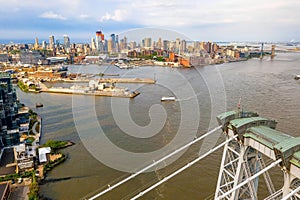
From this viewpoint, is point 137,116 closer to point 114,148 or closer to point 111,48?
point 114,148

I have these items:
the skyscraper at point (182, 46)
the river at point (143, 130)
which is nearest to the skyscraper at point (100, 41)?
the skyscraper at point (182, 46)

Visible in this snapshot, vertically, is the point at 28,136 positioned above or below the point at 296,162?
below

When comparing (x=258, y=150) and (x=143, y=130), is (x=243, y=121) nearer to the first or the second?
(x=258, y=150)

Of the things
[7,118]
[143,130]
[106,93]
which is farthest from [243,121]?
[106,93]

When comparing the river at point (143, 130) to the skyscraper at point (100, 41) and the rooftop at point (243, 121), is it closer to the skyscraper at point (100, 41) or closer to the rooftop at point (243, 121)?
the rooftop at point (243, 121)

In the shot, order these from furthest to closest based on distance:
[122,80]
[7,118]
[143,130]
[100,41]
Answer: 1. [100,41]
2. [122,80]
3. [143,130]
4. [7,118]

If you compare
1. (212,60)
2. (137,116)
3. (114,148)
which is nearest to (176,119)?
(137,116)

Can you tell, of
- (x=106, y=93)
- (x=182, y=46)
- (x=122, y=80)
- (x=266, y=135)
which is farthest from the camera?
→ (x=182, y=46)

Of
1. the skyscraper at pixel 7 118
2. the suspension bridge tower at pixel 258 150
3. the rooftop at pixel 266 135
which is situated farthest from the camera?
the skyscraper at pixel 7 118
